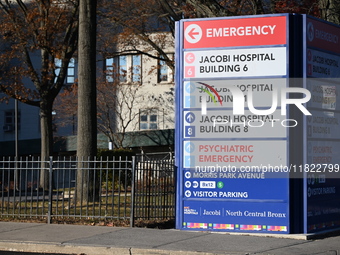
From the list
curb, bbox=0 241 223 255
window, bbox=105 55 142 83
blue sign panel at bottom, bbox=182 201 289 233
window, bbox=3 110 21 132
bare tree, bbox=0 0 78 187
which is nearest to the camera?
curb, bbox=0 241 223 255

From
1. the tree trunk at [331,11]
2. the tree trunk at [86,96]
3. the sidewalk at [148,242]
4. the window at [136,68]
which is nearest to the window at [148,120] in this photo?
the window at [136,68]

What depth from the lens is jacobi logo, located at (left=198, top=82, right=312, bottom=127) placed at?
42.3ft

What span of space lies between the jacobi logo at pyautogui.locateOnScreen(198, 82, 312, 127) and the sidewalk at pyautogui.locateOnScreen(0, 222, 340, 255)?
2254 mm

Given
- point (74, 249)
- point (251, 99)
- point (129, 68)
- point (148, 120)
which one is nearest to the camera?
point (74, 249)

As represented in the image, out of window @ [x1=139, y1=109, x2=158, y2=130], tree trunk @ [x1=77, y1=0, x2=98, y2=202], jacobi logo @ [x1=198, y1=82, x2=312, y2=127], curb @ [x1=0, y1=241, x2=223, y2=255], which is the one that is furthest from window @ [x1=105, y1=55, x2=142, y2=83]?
curb @ [x1=0, y1=241, x2=223, y2=255]

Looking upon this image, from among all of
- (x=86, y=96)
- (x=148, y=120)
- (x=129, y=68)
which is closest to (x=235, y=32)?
(x=86, y=96)

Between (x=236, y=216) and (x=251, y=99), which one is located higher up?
(x=251, y=99)

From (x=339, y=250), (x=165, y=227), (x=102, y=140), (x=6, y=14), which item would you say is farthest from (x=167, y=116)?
(x=339, y=250)

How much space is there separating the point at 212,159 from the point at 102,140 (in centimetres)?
3662

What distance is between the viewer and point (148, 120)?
50.2 m

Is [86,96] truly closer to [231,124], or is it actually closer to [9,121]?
[231,124]

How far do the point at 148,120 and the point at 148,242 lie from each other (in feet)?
125

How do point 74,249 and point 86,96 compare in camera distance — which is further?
point 86,96

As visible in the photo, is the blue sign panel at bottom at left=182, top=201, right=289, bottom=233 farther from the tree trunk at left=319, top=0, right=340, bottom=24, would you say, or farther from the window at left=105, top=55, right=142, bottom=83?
the window at left=105, top=55, right=142, bottom=83
